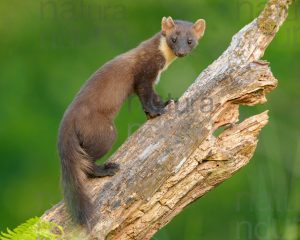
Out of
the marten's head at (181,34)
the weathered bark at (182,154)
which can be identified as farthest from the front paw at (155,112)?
the marten's head at (181,34)

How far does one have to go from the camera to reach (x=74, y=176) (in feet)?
23.2

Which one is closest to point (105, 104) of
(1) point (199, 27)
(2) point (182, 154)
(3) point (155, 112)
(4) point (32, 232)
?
(3) point (155, 112)

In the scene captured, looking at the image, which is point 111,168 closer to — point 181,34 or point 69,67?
point 181,34

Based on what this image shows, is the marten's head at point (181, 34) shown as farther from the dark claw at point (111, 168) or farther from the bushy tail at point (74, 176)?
the dark claw at point (111, 168)

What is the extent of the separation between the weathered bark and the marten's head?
1184 mm

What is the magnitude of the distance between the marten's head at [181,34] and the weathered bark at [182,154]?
1.18 m

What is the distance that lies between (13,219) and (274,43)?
17.5 ft

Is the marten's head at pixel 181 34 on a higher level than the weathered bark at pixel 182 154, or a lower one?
higher

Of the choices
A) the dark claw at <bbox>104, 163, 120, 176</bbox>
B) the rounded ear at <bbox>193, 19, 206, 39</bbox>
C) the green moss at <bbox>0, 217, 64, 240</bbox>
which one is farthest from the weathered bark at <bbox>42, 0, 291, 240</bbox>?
the rounded ear at <bbox>193, 19, 206, 39</bbox>

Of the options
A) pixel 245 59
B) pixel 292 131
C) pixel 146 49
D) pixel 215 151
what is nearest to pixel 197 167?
pixel 215 151

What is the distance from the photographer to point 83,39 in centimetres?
1516

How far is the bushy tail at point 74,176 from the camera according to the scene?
6.70m

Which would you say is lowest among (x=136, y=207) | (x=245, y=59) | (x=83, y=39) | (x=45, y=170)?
(x=136, y=207)

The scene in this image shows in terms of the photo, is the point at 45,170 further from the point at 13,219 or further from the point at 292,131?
the point at 292,131
